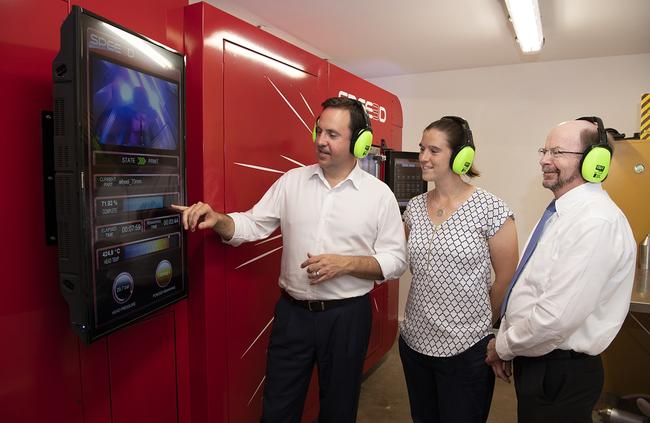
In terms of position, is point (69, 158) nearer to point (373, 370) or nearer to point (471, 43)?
point (373, 370)

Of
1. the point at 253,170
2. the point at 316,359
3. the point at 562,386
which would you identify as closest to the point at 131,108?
the point at 253,170

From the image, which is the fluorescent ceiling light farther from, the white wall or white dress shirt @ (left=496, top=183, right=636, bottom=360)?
white dress shirt @ (left=496, top=183, right=636, bottom=360)

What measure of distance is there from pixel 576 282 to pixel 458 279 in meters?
0.43

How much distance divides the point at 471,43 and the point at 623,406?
322cm

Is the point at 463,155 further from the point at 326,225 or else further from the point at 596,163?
the point at 326,225

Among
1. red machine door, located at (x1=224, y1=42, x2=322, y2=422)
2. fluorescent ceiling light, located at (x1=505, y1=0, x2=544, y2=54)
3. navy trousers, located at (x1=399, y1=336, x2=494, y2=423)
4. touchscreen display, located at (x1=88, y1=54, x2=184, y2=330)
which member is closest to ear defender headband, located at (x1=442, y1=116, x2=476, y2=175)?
navy trousers, located at (x1=399, y1=336, x2=494, y2=423)

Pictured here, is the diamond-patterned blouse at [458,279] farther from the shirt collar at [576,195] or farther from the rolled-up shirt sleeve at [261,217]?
the rolled-up shirt sleeve at [261,217]

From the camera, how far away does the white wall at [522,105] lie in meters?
4.13

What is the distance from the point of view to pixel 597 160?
1.45 meters

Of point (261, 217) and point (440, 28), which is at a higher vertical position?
point (440, 28)

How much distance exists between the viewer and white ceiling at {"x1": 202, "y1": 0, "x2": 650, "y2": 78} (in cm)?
297

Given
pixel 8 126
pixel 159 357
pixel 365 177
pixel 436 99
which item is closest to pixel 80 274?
pixel 8 126

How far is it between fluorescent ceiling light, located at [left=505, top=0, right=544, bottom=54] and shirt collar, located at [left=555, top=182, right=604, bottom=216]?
171 cm

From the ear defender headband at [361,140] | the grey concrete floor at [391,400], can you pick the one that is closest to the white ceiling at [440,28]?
the ear defender headband at [361,140]
